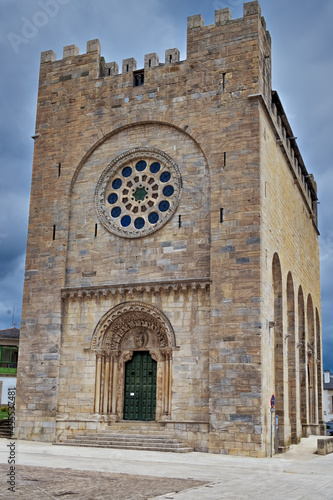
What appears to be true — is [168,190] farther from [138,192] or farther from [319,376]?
[319,376]

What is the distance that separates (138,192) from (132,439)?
874cm

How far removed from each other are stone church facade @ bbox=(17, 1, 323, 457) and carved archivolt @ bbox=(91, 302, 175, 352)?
0.16ft

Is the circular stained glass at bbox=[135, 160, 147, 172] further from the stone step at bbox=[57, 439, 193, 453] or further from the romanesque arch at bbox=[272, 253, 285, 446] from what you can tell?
the stone step at bbox=[57, 439, 193, 453]

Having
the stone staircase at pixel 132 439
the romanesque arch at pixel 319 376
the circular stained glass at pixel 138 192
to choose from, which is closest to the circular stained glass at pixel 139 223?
the circular stained glass at pixel 138 192

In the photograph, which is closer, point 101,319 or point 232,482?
point 232,482

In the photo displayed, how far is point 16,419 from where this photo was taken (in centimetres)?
2091

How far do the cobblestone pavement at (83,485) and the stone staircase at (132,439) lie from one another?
615 centimetres

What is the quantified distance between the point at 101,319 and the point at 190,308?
10.7 feet

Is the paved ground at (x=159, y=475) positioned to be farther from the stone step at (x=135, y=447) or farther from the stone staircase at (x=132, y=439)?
the stone staircase at (x=132, y=439)

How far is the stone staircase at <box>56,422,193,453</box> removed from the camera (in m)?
17.8

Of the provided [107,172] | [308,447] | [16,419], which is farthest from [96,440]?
[107,172]

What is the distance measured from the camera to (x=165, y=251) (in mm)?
20375

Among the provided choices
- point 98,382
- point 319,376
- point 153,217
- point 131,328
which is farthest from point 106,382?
point 319,376

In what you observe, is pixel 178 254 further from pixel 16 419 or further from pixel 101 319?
pixel 16 419
